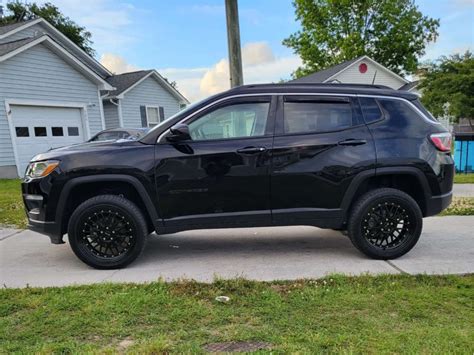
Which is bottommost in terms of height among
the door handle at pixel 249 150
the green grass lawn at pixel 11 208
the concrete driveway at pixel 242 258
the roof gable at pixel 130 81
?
the concrete driveway at pixel 242 258

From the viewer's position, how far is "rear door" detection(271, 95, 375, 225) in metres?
4.11

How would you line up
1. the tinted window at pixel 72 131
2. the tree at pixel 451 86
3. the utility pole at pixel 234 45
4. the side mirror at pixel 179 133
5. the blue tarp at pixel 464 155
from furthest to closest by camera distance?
the tree at pixel 451 86, the tinted window at pixel 72 131, the blue tarp at pixel 464 155, the utility pole at pixel 234 45, the side mirror at pixel 179 133

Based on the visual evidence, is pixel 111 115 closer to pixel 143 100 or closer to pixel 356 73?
pixel 143 100

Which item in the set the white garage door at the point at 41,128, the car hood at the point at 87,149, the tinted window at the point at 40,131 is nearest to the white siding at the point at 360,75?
the white garage door at the point at 41,128

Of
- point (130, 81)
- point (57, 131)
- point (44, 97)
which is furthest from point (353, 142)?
point (130, 81)

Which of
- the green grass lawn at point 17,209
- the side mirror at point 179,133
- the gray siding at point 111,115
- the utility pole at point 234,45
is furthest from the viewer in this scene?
the gray siding at point 111,115

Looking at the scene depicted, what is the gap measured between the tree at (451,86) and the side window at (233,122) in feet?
55.8

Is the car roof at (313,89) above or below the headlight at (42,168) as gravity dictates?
above

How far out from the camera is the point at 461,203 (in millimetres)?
7051

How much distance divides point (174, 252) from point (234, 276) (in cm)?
121

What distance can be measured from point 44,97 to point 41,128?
118 cm

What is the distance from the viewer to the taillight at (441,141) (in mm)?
4184

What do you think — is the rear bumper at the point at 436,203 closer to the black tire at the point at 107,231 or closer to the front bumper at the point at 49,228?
the black tire at the point at 107,231

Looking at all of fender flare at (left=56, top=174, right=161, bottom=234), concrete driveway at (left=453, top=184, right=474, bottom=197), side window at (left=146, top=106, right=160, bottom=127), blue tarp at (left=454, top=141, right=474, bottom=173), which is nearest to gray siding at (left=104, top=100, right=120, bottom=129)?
side window at (left=146, top=106, right=160, bottom=127)
